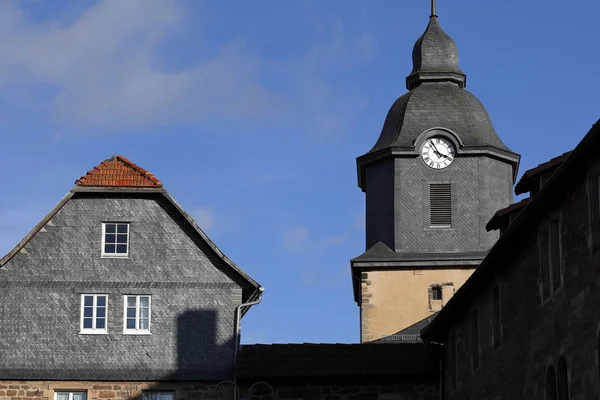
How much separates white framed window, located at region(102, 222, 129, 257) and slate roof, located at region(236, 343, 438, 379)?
3651 mm

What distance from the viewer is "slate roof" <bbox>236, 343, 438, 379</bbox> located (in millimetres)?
30609

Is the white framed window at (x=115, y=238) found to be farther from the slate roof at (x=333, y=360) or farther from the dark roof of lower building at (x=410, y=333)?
the dark roof of lower building at (x=410, y=333)

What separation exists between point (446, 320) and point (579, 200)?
1022cm

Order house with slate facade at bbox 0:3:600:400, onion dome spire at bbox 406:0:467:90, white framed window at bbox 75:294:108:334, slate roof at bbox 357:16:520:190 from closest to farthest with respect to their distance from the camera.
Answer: house with slate facade at bbox 0:3:600:400 → white framed window at bbox 75:294:108:334 → slate roof at bbox 357:16:520:190 → onion dome spire at bbox 406:0:467:90

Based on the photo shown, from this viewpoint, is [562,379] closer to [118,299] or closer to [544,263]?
[544,263]

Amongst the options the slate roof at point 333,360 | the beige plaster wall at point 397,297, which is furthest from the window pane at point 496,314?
the beige plaster wall at point 397,297

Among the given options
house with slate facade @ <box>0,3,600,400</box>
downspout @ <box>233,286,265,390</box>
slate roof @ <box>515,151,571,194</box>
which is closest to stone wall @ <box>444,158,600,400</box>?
house with slate facade @ <box>0,3,600,400</box>

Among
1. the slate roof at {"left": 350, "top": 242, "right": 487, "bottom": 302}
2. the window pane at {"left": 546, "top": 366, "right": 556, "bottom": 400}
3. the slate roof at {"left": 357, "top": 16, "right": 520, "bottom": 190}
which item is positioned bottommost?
the window pane at {"left": 546, "top": 366, "right": 556, "bottom": 400}

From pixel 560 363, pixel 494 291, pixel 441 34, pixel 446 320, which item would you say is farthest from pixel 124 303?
pixel 441 34

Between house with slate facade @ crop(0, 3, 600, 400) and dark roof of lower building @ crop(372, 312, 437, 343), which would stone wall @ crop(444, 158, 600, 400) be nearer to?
house with slate facade @ crop(0, 3, 600, 400)

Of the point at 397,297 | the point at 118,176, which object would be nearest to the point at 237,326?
the point at 118,176

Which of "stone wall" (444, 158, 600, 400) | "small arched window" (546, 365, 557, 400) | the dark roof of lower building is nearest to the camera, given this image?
"stone wall" (444, 158, 600, 400)

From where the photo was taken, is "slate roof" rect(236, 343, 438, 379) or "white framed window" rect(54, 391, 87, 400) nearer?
"slate roof" rect(236, 343, 438, 379)

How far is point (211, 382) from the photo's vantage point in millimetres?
30891
